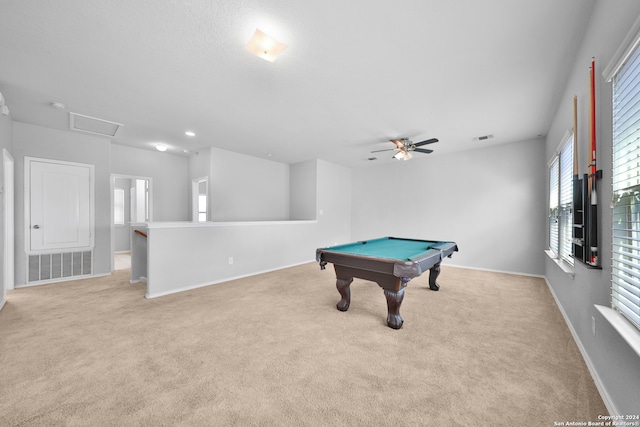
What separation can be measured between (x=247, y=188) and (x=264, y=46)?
4010 millimetres

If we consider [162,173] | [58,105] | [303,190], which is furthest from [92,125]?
[303,190]

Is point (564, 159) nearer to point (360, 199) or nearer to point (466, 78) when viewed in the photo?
point (466, 78)

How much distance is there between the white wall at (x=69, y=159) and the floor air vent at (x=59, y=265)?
0.09 metres

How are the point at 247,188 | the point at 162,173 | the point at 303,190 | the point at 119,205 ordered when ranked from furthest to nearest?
the point at 119,205 < the point at 303,190 < the point at 247,188 < the point at 162,173

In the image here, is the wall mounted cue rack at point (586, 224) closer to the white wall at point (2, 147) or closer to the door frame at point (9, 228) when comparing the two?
the white wall at point (2, 147)

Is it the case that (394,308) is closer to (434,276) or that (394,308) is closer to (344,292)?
(344,292)

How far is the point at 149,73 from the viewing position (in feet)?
7.68

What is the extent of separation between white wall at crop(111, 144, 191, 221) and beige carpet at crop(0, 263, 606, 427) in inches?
105

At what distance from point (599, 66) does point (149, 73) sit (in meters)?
3.58

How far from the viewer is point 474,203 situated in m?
4.98

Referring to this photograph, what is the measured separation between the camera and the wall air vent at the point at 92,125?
3430 mm

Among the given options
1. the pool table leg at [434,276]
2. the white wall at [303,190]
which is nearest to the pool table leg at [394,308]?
the pool table leg at [434,276]

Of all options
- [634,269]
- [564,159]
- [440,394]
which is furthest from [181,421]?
[564,159]

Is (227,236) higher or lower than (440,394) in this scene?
higher
